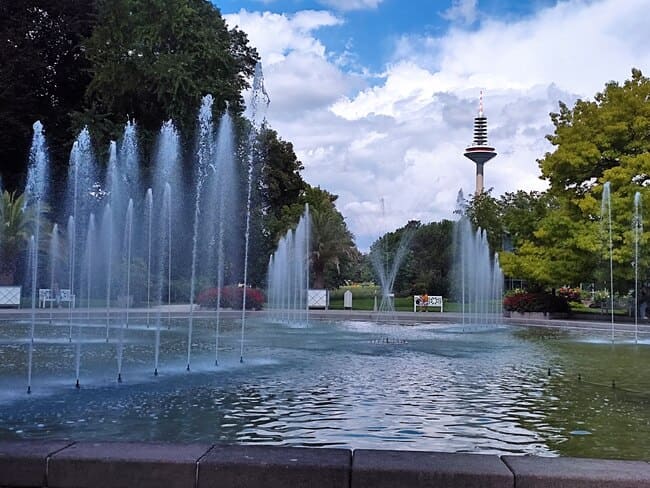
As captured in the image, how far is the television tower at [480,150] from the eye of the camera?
111750 millimetres

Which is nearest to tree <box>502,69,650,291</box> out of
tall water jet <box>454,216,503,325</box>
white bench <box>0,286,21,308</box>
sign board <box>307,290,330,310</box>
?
tall water jet <box>454,216,503,325</box>

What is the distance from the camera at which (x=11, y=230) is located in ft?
102

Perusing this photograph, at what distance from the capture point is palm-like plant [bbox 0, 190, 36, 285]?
3088 centimetres

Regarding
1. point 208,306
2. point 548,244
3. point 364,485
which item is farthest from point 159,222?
point 364,485

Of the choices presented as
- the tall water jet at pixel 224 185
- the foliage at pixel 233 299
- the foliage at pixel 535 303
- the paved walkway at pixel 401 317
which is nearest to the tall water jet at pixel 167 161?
the tall water jet at pixel 224 185

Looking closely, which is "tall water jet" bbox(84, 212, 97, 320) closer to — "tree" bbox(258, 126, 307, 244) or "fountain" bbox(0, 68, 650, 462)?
"fountain" bbox(0, 68, 650, 462)

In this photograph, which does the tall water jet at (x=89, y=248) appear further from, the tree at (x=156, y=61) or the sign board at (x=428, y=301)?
the sign board at (x=428, y=301)

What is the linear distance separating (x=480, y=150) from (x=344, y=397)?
107141 millimetres

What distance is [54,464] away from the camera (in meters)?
4.09

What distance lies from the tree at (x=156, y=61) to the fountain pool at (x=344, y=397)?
19930 mm

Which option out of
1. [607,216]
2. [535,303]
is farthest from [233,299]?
[607,216]

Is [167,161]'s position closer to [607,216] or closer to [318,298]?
[318,298]

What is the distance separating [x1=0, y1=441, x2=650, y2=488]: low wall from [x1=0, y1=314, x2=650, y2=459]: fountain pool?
1.87 meters

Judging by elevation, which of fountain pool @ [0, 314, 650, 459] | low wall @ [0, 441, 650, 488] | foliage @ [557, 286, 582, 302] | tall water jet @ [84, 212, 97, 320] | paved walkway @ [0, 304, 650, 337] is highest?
tall water jet @ [84, 212, 97, 320]
